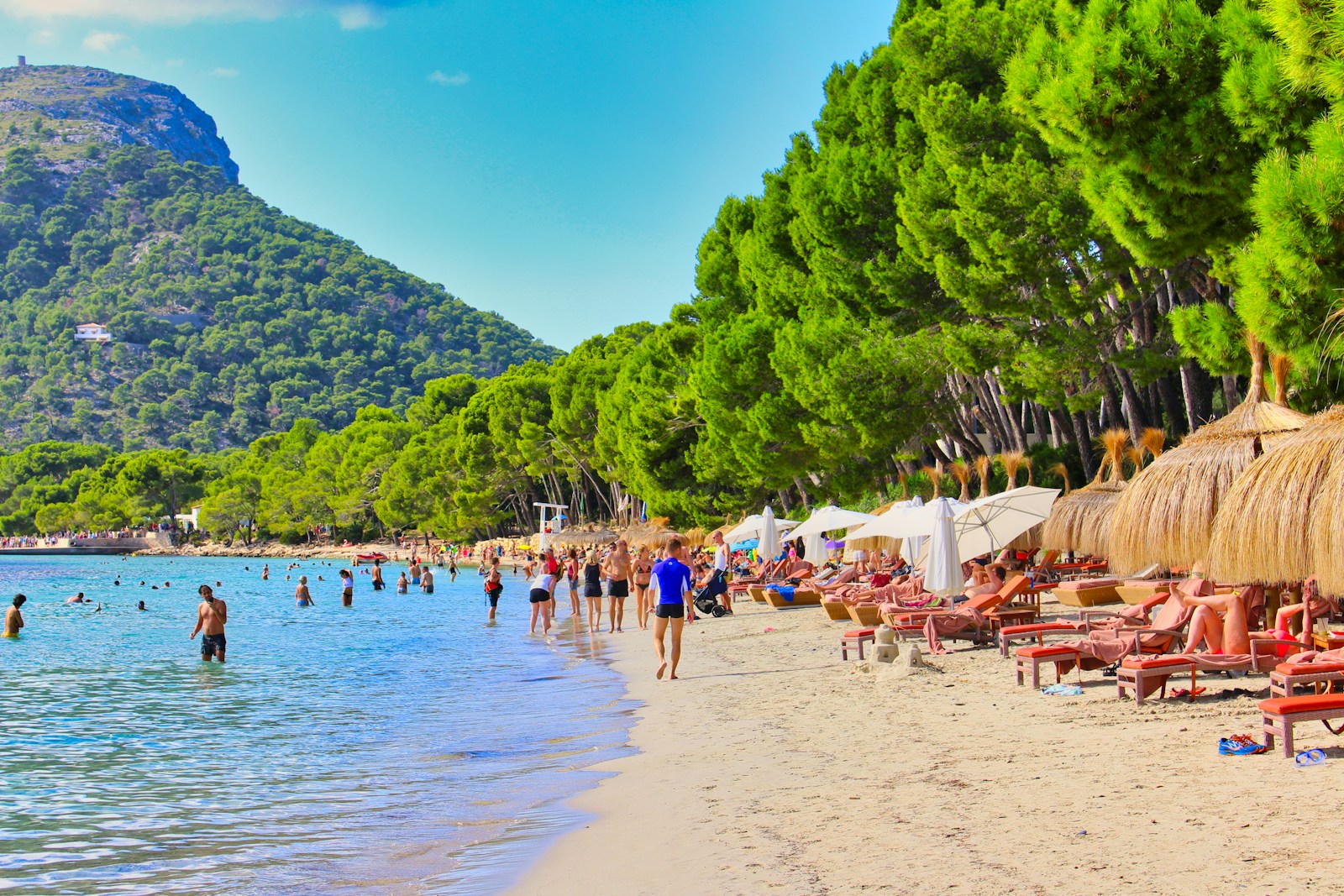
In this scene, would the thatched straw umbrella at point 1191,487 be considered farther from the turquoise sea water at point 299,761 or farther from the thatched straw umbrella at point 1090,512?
the thatched straw umbrella at point 1090,512

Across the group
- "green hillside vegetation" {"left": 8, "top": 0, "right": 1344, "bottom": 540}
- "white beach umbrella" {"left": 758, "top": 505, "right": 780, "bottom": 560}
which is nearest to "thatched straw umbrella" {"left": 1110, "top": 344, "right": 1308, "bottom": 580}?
"green hillside vegetation" {"left": 8, "top": 0, "right": 1344, "bottom": 540}

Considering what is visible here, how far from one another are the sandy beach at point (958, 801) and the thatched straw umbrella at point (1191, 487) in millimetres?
2165

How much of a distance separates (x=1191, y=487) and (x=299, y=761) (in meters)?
8.29

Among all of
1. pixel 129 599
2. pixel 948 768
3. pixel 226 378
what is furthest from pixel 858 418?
pixel 226 378

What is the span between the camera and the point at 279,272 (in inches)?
7156

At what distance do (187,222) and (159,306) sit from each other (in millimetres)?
29372

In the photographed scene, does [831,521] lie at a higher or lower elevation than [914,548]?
higher

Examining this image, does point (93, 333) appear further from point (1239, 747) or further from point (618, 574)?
point (1239, 747)

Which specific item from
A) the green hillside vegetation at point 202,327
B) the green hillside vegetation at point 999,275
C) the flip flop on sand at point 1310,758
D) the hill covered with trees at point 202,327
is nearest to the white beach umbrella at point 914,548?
the green hillside vegetation at point 999,275

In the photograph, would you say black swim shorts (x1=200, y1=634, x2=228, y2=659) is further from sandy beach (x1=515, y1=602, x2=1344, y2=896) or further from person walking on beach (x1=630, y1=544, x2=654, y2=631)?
sandy beach (x1=515, y1=602, x2=1344, y2=896)

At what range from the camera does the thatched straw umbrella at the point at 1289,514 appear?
24.1ft

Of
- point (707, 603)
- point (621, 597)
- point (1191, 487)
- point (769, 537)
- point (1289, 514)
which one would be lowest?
point (707, 603)

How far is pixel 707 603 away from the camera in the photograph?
21.7m

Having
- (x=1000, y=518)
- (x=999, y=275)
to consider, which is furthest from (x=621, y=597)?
(x=999, y=275)
